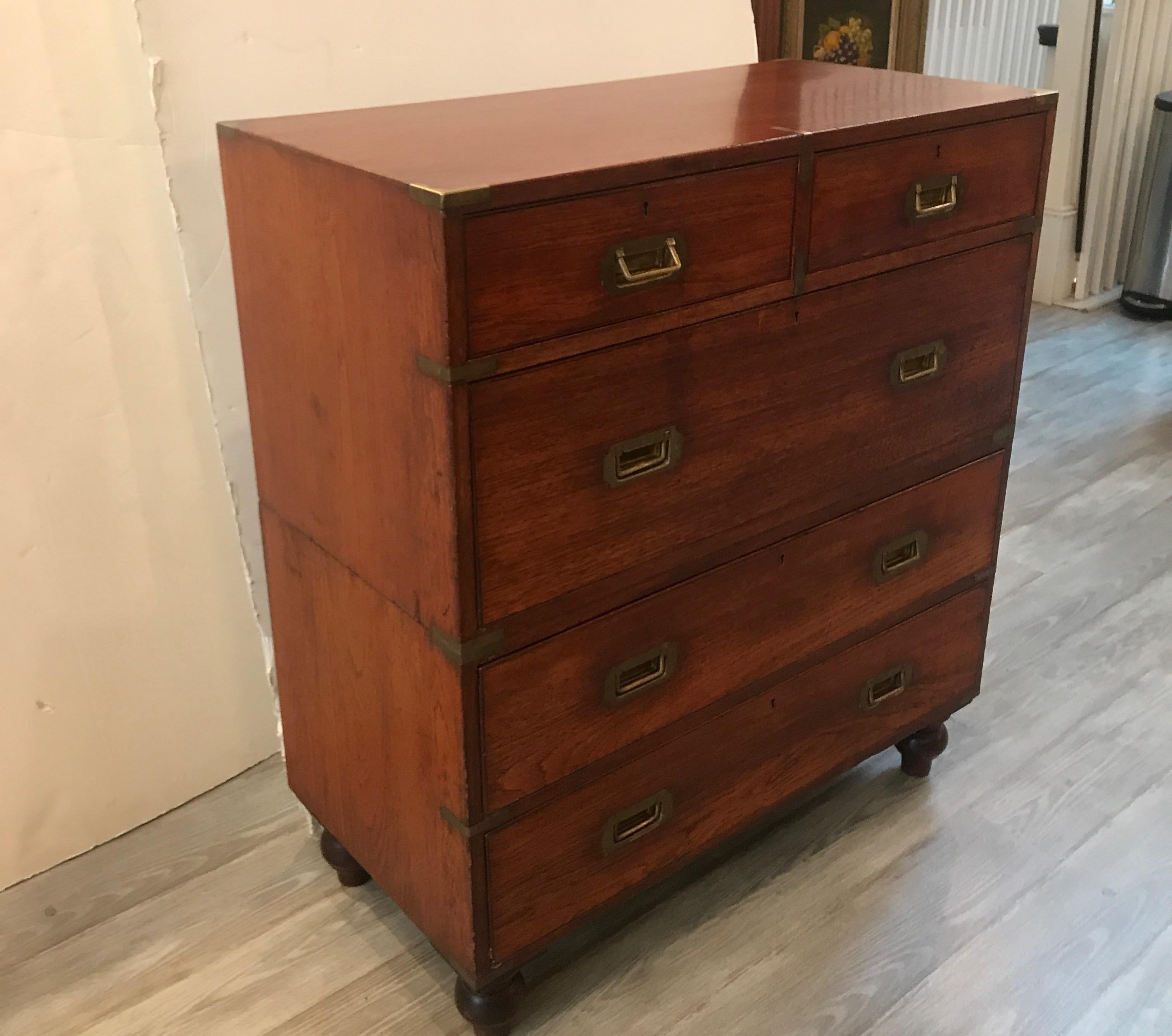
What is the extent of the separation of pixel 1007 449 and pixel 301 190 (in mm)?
969

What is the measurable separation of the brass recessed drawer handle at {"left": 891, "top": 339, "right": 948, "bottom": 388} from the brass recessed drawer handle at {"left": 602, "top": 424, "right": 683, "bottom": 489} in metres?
0.33

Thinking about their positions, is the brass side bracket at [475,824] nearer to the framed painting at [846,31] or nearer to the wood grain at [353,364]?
the wood grain at [353,364]

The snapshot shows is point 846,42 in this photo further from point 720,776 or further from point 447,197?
point 447,197

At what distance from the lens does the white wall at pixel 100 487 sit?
1324mm

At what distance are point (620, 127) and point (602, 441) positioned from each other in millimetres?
329

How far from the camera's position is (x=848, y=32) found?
240 cm

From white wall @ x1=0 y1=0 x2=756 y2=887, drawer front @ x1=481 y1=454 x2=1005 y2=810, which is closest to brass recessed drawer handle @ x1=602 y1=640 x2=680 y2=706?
drawer front @ x1=481 y1=454 x2=1005 y2=810

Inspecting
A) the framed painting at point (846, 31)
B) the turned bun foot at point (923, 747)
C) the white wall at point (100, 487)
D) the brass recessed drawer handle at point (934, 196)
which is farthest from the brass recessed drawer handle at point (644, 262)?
the framed painting at point (846, 31)

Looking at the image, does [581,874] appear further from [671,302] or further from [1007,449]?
[1007,449]

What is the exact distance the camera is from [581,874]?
1323mm

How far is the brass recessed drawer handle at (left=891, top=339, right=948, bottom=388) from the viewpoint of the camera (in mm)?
1384

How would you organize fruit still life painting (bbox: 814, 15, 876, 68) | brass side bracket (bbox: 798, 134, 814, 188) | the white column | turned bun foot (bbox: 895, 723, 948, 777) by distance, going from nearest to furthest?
brass side bracket (bbox: 798, 134, 814, 188) < turned bun foot (bbox: 895, 723, 948, 777) < fruit still life painting (bbox: 814, 15, 876, 68) < the white column

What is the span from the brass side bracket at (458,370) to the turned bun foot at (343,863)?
0.77 m

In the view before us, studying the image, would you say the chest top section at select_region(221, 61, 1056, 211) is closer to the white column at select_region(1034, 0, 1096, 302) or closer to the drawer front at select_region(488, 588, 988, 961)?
the drawer front at select_region(488, 588, 988, 961)
